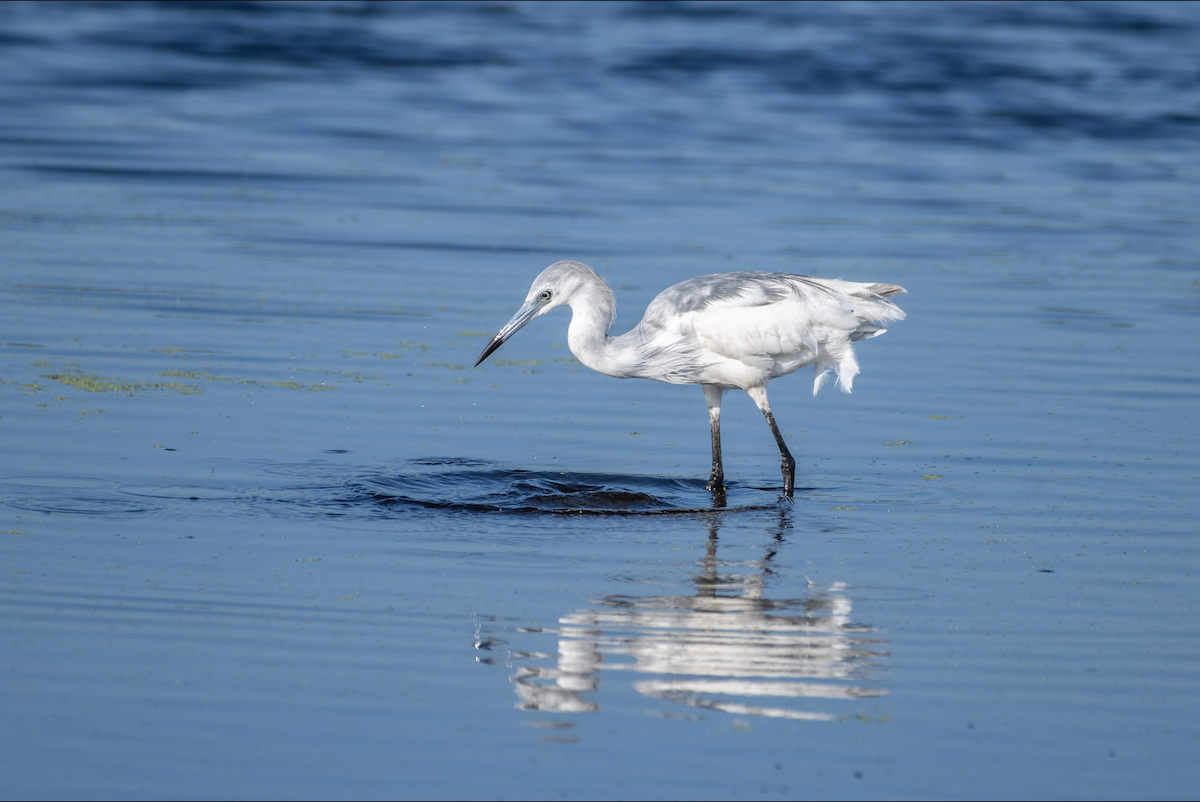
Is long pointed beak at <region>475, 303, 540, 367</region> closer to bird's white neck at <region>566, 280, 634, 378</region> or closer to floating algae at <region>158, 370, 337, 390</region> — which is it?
bird's white neck at <region>566, 280, 634, 378</region>

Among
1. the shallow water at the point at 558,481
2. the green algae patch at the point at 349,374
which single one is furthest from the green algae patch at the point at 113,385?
the green algae patch at the point at 349,374

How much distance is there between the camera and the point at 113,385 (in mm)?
9312

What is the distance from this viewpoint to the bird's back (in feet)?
27.5

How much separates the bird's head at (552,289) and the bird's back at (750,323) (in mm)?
436

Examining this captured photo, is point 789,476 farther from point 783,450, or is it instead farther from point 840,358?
point 840,358

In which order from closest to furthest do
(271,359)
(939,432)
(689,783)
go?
(689,783) → (939,432) → (271,359)

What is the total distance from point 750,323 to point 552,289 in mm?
1139

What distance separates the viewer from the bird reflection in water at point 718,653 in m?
5.07

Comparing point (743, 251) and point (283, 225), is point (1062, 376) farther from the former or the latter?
point (283, 225)

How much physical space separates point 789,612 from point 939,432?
346 centimetres

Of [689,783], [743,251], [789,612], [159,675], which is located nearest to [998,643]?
[789,612]

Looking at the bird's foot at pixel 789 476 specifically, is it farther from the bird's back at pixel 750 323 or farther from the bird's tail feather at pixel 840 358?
the bird's tail feather at pixel 840 358

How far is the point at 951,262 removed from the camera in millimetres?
14109

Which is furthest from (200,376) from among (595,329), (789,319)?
(789,319)
